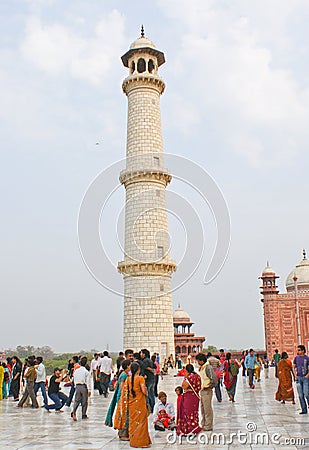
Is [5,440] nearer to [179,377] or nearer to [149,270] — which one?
[179,377]

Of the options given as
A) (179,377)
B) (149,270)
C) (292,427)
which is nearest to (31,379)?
(292,427)

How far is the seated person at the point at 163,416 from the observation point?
9.19 metres

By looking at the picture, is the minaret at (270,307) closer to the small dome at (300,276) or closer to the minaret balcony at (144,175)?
the small dome at (300,276)

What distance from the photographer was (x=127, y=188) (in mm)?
26938

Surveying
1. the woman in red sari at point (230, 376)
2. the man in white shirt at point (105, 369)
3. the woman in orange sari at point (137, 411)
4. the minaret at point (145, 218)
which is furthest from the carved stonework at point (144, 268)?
the woman in orange sari at point (137, 411)

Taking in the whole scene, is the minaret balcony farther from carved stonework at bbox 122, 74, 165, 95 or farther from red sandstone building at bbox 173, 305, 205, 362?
red sandstone building at bbox 173, 305, 205, 362

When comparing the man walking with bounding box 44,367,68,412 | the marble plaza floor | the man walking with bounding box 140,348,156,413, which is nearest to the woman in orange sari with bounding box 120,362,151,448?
the marble plaza floor

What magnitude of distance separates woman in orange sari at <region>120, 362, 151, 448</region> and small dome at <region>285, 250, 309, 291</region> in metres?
39.3

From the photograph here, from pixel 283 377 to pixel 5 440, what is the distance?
22.5 feet

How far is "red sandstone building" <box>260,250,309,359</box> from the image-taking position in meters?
41.1

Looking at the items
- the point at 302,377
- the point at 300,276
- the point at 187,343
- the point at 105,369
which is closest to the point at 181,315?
the point at 187,343

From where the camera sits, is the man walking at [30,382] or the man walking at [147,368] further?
the man walking at [30,382]

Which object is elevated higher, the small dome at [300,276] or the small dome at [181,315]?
the small dome at [300,276]

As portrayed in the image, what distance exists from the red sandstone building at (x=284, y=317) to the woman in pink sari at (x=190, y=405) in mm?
34122
